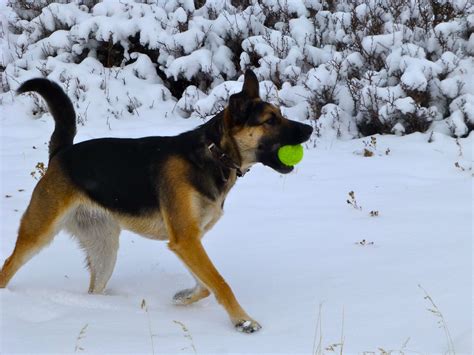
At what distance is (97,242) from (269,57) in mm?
5304

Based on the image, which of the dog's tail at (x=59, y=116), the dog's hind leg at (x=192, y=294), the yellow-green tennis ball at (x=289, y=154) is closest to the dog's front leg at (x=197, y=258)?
the dog's hind leg at (x=192, y=294)

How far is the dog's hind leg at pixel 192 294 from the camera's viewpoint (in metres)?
4.54

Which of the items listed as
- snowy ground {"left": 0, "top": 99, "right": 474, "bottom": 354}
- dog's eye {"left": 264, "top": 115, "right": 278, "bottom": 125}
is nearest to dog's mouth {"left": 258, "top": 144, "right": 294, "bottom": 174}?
dog's eye {"left": 264, "top": 115, "right": 278, "bottom": 125}

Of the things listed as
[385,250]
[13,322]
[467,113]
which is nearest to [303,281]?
[385,250]

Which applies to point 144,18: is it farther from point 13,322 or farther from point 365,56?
point 13,322

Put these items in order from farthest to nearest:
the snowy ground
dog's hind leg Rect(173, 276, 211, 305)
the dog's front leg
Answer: dog's hind leg Rect(173, 276, 211, 305) → the dog's front leg → the snowy ground

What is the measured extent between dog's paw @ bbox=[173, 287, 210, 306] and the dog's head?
952 mm

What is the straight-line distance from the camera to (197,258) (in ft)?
13.9

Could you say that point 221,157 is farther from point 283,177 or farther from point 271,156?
point 283,177

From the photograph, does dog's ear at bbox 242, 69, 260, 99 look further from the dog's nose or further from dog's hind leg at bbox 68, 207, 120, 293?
dog's hind leg at bbox 68, 207, 120, 293

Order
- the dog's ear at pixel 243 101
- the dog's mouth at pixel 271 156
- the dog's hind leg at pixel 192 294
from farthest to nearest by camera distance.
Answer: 1. the dog's hind leg at pixel 192 294
2. the dog's mouth at pixel 271 156
3. the dog's ear at pixel 243 101

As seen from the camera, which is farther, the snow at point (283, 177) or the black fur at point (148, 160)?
the black fur at point (148, 160)

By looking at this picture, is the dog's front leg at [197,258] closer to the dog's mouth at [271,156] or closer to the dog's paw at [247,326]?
the dog's paw at [247,326]

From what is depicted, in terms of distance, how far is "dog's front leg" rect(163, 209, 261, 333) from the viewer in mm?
4047
